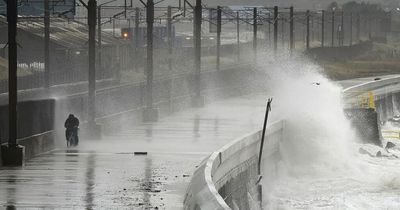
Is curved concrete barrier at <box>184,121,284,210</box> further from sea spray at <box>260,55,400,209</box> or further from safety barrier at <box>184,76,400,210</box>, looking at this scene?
sea spray at <box>260,55,400,209</box>

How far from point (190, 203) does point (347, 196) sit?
15.9 meters

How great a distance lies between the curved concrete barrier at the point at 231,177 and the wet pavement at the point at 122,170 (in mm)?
404

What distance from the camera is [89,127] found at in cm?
3569

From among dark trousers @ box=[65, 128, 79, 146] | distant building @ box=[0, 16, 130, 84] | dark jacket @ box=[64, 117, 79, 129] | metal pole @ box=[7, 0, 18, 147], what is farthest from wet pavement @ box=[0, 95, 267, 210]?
distant building @ box=[0, 16, 130, 84]

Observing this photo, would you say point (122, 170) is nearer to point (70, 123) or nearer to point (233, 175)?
point (233, 175)

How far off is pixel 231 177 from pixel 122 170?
3481mm

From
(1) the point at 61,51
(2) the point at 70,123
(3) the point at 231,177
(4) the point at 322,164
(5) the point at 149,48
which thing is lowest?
(4) the point at 322,164

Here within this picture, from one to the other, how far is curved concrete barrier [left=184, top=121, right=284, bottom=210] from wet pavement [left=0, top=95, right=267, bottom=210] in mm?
404

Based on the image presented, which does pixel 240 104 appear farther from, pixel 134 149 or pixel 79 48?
pixel 134 149

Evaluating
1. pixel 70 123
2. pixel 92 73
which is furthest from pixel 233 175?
pixel 92 73

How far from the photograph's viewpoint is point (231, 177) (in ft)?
96.6

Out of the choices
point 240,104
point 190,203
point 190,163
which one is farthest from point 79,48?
point 190,203

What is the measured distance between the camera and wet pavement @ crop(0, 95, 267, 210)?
22.0m

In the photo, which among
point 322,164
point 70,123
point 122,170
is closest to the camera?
point 122,170
